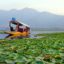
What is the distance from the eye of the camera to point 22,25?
54.9 m

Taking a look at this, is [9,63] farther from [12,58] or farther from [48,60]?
[48,60]

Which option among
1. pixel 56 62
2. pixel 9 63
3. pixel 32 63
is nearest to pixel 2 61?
pixel 9 63

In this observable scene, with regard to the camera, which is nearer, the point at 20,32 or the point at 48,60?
the point at 48,60

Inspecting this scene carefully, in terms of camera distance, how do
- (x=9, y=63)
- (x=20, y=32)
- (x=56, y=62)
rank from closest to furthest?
(x=9, y=63) → (x=56, y=62) → (x=20, y=32)

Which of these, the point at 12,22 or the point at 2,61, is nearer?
the point at 2,61

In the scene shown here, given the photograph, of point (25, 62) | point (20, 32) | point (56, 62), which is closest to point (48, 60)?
point (56, 62)

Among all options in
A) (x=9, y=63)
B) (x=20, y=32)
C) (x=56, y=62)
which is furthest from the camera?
(x=20, y=32)

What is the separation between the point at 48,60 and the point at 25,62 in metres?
0.66

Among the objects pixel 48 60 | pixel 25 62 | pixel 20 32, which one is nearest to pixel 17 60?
pixel 25 62

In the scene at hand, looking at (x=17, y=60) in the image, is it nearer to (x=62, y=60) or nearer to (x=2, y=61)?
(x=2, y=61)

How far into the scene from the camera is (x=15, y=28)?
54.2m

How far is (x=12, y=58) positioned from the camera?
20.7 feet

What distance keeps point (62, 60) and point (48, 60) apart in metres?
0.33

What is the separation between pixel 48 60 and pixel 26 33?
155ft
